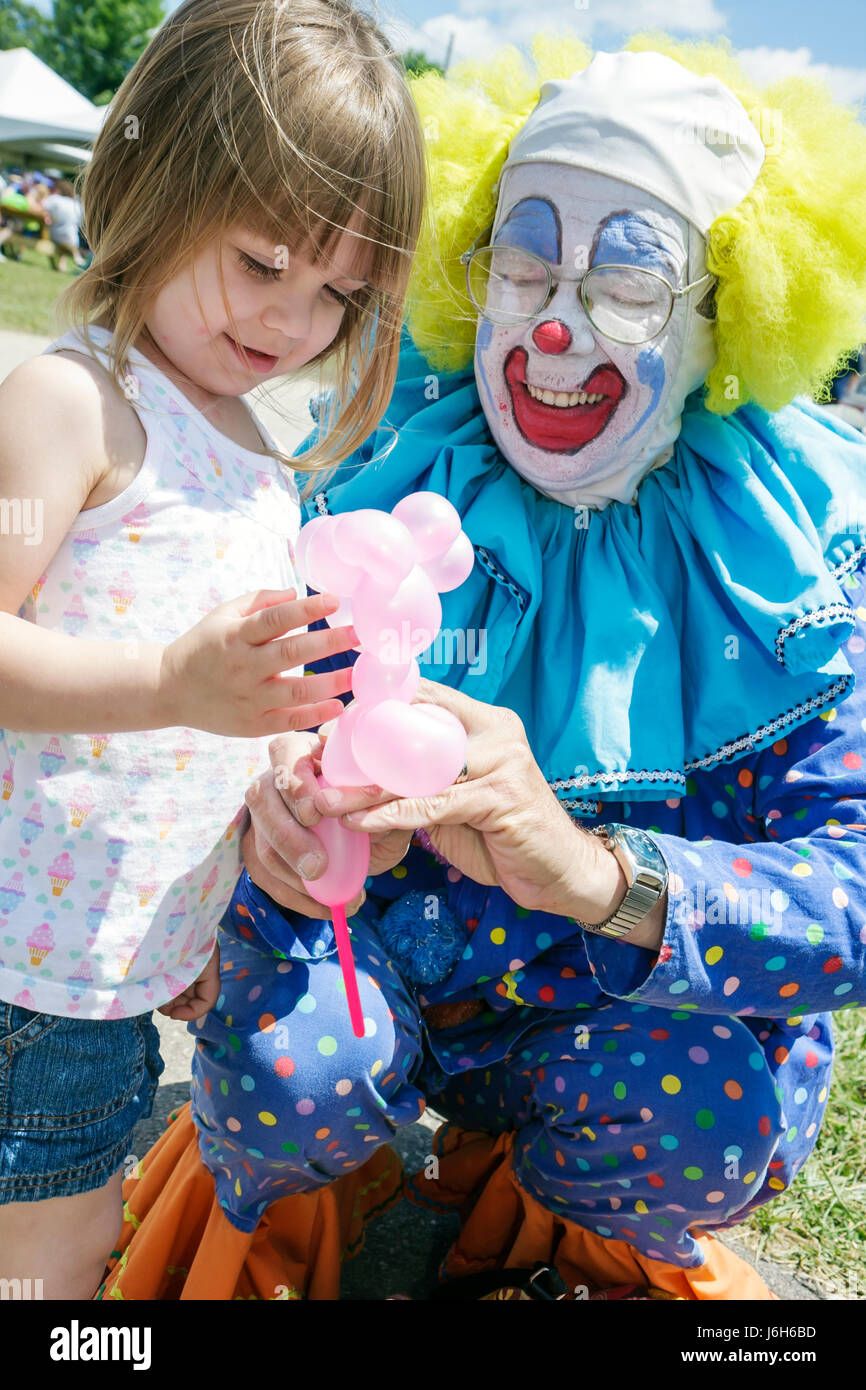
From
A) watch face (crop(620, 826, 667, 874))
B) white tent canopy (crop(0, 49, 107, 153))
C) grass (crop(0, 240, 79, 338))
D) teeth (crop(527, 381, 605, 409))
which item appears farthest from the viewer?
white tent canopy (crop(0, 49, 107, 153))

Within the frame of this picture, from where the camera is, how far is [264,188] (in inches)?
50.8

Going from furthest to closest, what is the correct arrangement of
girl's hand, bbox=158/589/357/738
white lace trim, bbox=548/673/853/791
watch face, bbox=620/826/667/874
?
white lace trim, bbox=548/673/853/791
watch face, bbox=620/826/667/874
girl's hand, bbox=158/589/357/738

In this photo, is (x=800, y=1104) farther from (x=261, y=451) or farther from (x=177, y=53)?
(x=177, y=53)

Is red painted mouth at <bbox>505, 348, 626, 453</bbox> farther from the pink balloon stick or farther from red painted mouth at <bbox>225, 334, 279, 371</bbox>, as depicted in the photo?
the pink balloon stick

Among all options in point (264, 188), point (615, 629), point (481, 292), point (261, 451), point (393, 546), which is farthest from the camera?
point (481, 292)

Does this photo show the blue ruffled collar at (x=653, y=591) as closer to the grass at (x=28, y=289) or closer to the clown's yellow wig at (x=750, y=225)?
the clown's yellow wig at (x=750, y=225)

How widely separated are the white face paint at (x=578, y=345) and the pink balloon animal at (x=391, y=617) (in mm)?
526

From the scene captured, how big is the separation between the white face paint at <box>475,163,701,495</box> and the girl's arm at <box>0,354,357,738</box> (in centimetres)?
61

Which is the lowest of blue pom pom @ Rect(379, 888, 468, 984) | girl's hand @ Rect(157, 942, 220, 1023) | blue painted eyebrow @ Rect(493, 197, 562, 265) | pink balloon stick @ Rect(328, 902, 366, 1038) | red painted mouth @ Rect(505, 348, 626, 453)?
girl's hand @ Rect(157, 942, 220, 1023)

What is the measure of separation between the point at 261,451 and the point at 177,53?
0.45m

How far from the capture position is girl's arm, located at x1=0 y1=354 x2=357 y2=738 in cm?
107

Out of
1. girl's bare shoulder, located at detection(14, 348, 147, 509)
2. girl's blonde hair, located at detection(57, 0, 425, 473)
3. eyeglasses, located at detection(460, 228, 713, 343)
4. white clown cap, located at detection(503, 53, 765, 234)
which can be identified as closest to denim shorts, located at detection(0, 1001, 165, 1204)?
girl's bare shoulder, located at detection(14, 348, 147, 509)

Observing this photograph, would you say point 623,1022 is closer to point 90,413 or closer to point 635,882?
point 635,882
